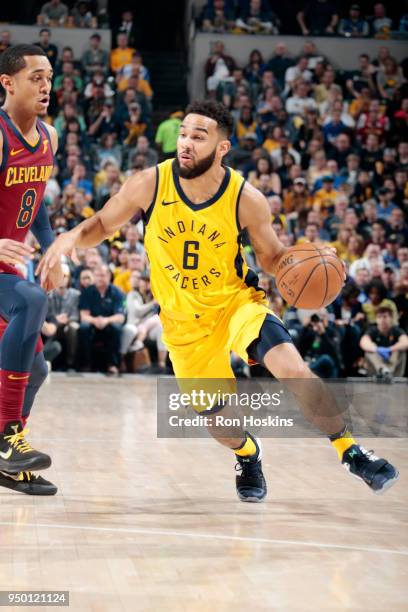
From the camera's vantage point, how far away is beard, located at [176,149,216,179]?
490cm

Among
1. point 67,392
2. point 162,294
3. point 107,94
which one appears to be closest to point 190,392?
point 162,294

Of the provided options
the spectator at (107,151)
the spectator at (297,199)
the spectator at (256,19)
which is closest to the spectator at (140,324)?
the spectator at (297,199)

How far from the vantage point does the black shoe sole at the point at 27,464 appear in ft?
15.1

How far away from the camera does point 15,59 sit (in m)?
4.86

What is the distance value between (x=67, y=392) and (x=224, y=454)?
356cm

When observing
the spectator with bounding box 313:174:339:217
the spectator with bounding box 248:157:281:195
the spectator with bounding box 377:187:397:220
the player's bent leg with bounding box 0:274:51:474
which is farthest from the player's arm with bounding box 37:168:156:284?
the spectator with bounding box 377:187:397:220

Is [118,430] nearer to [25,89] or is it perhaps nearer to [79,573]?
[25,89]

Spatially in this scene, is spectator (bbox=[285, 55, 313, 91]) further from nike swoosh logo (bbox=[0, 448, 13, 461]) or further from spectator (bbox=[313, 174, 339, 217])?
nike swoosh logo (bbox=[0, 448, 13, 461])

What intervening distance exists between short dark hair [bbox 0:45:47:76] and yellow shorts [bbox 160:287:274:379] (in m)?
1.43

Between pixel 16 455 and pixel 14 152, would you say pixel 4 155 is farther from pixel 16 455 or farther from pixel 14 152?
pixel 16 455

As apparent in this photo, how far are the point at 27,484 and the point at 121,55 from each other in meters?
12.0

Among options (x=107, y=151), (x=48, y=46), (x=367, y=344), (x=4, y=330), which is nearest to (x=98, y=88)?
(x=48, y=46)

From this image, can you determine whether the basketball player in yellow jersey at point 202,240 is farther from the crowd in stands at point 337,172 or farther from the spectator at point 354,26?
the spectator at point 354,26

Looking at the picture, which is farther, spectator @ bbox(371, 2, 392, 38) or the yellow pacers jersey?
spectator @ bbox(371, 2, 392, 38)
